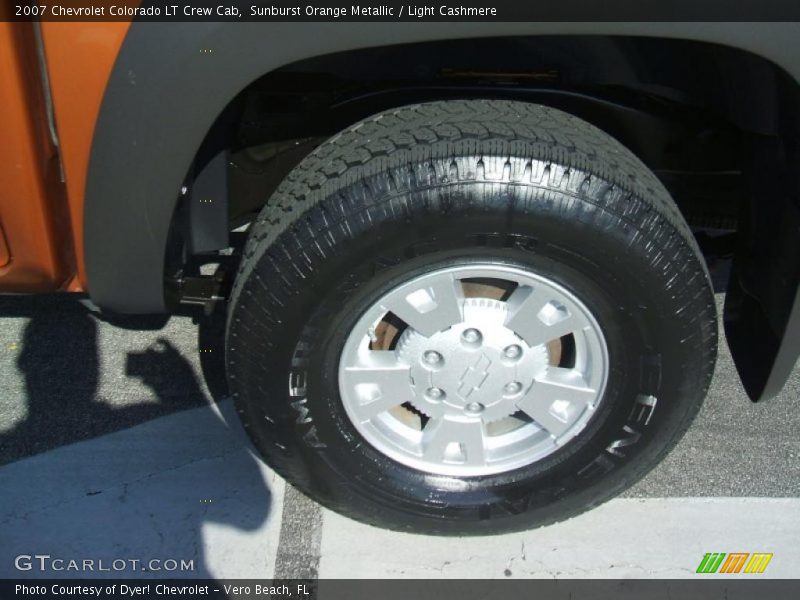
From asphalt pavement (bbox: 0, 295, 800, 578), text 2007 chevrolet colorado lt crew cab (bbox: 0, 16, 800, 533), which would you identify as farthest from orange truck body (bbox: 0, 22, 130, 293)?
asphalt pavement (bbox: 0, 295, 800, 578)

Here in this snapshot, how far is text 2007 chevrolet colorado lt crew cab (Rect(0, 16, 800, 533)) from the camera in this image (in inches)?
67.4

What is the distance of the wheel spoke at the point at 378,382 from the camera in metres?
2.09

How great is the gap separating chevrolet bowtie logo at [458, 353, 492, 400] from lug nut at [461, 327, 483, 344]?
0.04 meters

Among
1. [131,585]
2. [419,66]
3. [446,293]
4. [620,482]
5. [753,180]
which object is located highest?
[419,66]

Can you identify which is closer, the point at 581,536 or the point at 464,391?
the point at 464,391

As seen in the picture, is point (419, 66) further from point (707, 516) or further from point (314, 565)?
point (707, 516)

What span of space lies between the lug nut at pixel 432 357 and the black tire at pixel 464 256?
0.75 ft

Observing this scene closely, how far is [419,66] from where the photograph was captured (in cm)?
208

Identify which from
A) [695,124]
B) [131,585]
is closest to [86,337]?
[131,585]

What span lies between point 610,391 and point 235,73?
117cm

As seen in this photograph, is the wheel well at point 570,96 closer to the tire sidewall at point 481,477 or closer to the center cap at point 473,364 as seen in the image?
the tire sidewall at point 481,477

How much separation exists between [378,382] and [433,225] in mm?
498

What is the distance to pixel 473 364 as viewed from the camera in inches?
82.7

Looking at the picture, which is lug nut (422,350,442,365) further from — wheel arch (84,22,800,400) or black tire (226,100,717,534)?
wheel arch (84,22,800,400)
